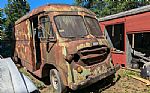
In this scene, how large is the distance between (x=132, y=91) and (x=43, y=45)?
3687 millimetres

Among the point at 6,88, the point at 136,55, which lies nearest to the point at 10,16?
the point at 136,55

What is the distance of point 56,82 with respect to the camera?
8.49 m

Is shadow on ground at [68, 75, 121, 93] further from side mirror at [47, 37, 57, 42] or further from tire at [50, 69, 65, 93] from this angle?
side mirror at [47, 37, 57, 42]

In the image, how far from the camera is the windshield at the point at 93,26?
28.9 ft

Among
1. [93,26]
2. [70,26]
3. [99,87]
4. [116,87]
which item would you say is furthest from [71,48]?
[116,87]

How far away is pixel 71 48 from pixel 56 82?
1574mm

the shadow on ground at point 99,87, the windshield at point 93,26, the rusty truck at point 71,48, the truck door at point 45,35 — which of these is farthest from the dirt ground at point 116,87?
the windshield at point 93,26

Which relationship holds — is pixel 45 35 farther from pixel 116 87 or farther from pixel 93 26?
pixel 116 87

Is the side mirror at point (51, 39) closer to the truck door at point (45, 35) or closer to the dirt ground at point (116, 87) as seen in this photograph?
the truck door at point (45, 35)

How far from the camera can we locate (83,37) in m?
8.32

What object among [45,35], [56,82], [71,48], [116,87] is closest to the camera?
[71,48]

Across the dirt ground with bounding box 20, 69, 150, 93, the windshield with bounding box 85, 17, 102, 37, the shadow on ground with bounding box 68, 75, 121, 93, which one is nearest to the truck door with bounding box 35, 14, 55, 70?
the dirt ground with bounding box 20, 69, 150, 93

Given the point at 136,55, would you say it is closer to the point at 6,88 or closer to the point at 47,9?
the point at 47,9

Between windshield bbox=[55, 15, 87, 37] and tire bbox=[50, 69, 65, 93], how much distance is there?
1346 mm
